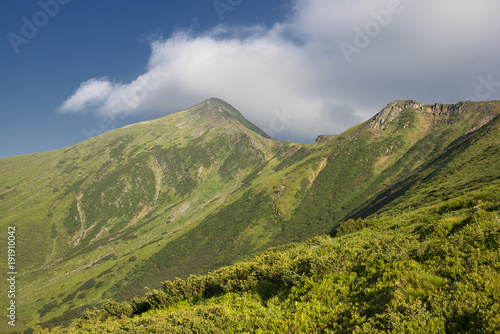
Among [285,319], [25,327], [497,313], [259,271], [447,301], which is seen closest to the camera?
[497,313]

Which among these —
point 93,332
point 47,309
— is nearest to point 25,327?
point 47,309

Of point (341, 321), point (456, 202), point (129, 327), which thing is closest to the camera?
point (341, 321)

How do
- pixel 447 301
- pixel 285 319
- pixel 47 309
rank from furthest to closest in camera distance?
pixel 47 309, pixel 285 319, pixel 447 301

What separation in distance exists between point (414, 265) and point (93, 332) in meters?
18.0

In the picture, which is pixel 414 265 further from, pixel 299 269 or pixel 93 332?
pixel 93 332

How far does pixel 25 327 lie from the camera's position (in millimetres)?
175500

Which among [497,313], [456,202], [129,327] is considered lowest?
[456,202]

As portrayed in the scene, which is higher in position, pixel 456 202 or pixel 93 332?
pixel 93 332

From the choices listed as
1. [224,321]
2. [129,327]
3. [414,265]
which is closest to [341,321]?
[414,265]

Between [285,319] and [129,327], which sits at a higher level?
[129,327]

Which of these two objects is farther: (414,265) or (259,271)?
(259,271)

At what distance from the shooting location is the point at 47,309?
19750 centimetres

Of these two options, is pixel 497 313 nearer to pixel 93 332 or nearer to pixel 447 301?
pixel 447 301

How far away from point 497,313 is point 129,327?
15.9 metres
